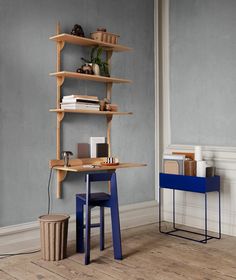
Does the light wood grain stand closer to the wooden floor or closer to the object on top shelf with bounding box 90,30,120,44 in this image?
the wooden floor

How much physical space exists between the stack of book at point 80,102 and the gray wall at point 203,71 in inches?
49.1

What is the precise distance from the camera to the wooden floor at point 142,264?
10.3 ft

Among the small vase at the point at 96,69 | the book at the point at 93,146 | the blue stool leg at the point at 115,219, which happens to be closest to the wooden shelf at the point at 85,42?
the small vase at the point at 96,69

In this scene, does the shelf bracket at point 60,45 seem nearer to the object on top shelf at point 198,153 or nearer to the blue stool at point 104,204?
the blue stool at point 104,204

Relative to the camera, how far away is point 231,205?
437cm

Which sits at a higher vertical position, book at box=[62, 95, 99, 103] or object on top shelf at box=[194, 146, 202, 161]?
book at box=[62, 95, 99, 103]

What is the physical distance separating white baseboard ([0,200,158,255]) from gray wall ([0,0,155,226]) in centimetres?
8

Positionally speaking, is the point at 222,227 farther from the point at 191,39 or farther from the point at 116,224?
the point at 191,39

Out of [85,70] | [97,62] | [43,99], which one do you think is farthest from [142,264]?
[97,62]

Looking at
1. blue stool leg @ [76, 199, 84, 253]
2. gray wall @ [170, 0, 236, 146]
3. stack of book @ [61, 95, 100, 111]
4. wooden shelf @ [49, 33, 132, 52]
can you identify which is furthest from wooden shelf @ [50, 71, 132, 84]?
blue stool leg @ [76, 199, 84, 253]

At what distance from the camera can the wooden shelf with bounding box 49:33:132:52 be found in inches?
153

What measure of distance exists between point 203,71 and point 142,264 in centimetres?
228

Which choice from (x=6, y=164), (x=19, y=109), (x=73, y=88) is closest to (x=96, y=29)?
(x=73, y=88)

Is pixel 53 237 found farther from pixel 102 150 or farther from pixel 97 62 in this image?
pixel 97 62
